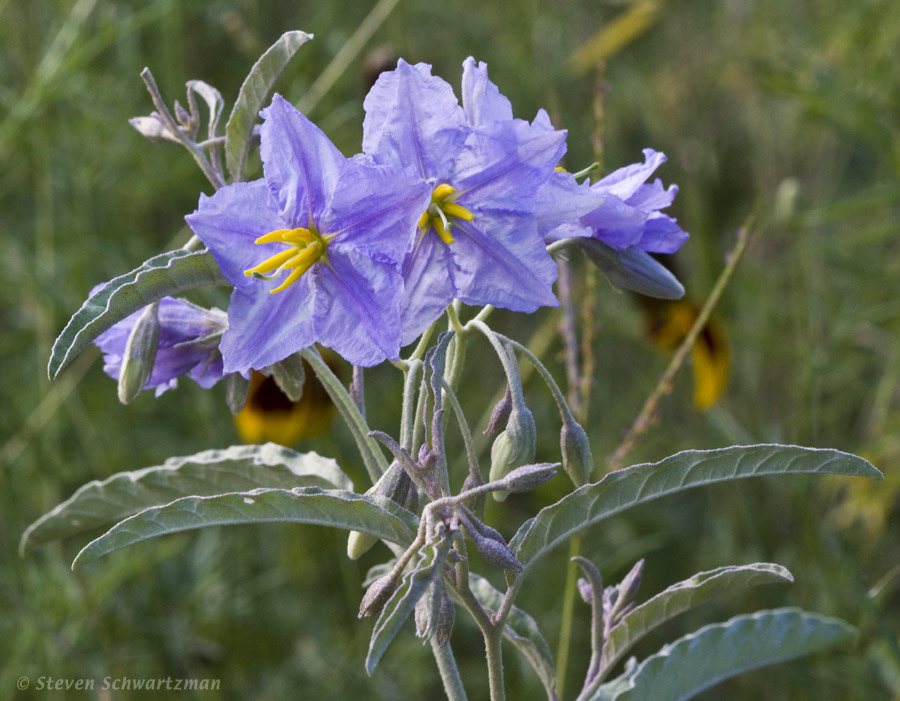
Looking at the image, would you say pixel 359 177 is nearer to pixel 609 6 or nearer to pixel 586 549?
pixel 586 549

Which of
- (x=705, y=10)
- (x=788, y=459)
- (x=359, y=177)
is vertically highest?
(x=705, y=10)

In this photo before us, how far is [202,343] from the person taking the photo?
1.17 metres

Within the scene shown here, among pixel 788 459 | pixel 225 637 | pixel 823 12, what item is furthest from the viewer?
pixel 823 12

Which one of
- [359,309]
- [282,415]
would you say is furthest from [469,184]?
[282,415]

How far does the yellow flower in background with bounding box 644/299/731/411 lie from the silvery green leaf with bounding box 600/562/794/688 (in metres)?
1.33

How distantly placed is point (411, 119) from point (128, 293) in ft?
1.02

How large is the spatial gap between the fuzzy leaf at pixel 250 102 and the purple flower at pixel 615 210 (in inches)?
12.3

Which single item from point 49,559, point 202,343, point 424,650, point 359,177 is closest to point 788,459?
point 359,177

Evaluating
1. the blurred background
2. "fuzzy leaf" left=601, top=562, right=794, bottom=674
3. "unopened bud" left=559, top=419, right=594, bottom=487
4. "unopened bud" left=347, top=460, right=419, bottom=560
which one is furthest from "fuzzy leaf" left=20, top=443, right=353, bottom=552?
the blurred background

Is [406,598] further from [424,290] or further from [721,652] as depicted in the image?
[721,652]

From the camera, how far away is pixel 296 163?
1.00 meters

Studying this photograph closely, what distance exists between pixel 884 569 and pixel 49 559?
7.77ft

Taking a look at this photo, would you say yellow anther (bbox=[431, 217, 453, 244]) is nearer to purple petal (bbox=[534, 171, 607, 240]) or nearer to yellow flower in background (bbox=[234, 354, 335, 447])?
purple petal (bbox=[534, 171, 607, 240])

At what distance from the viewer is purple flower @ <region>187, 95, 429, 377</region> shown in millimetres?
962
